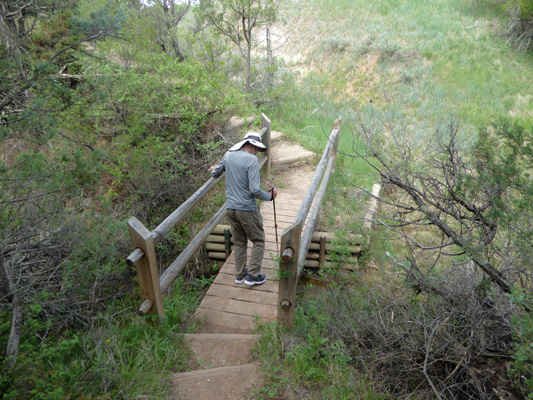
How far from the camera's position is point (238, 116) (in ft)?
29.4

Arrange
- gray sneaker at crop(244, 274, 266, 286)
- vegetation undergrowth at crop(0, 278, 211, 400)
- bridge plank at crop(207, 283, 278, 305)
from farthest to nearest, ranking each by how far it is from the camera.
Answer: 1. gray sneaker at crop(244, 274, 266, 286)
2. bridge plank at crop(207, 283, 278, 305)
3. vegetation undergrowth at crop(0, 278, 211, 400)

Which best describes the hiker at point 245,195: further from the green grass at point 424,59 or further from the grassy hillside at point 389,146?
the green grass at point 424,59

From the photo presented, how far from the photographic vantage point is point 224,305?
4.75 metres

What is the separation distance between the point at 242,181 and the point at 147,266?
62.6 inches

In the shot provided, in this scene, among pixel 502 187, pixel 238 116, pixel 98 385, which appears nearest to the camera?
pixel 98 385

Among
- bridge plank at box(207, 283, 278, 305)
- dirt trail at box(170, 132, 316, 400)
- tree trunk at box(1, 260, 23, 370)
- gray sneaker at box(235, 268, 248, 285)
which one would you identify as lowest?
bridge plank at box(207, 283, 278, 305)

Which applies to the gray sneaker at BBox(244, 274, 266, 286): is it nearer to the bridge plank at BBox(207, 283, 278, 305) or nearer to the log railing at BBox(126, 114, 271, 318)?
the bridge plank at BBox(207, 283, 278, 305)

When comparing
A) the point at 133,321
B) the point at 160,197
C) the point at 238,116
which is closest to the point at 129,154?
the point at 160,197

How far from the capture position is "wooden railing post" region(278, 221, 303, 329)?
3.49 m

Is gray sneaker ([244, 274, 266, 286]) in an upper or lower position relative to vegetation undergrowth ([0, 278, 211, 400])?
lower

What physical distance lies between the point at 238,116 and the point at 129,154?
2.80 meters

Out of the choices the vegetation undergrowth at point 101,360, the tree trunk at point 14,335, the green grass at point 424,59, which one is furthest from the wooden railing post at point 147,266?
the green grass at point 424,59

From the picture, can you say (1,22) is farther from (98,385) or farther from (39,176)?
(98,385)

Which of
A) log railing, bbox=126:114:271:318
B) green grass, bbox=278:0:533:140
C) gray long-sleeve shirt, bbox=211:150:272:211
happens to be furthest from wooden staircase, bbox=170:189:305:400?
green grass, bbox=278:0:533:140
